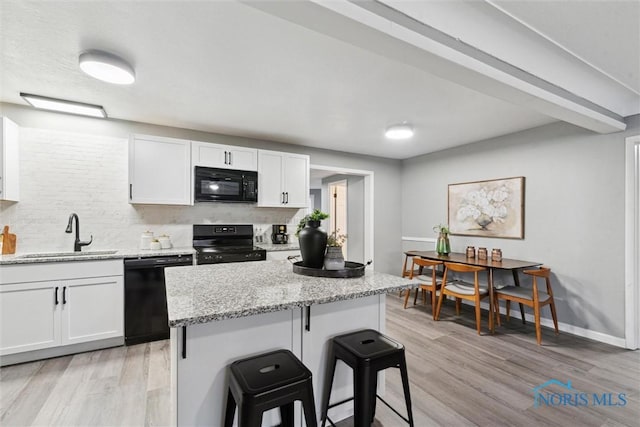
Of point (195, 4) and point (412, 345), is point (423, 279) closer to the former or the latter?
point (412, 345)

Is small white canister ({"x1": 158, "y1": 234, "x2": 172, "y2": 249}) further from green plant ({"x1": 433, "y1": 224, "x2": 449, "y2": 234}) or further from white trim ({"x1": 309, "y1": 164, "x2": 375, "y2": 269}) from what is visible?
green plant ({"x1": 433, "y1": 224, "x2": 449, "y2": 234})

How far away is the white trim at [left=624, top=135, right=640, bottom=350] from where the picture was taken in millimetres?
2807

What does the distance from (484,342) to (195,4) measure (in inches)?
146

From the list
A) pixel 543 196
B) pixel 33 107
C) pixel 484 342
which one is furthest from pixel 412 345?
pixel 33 107

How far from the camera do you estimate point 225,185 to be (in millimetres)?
3639

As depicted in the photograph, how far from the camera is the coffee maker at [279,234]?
13.7 feet

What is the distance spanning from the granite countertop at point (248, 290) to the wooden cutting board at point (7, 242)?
2.03 meters

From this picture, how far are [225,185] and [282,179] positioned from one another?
790mm

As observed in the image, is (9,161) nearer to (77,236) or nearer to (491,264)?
(77,236)

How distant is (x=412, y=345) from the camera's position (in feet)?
9.47

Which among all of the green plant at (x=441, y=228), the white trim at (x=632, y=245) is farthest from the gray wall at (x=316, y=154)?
the white trim at (x=632, y=245)

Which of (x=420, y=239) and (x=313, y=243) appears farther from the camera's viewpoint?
(x=420, y=239)

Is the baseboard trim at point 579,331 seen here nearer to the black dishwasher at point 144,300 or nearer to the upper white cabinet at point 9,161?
the black dishwasher at point 144,300

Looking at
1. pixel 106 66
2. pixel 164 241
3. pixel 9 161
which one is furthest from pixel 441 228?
pixel 9 161
